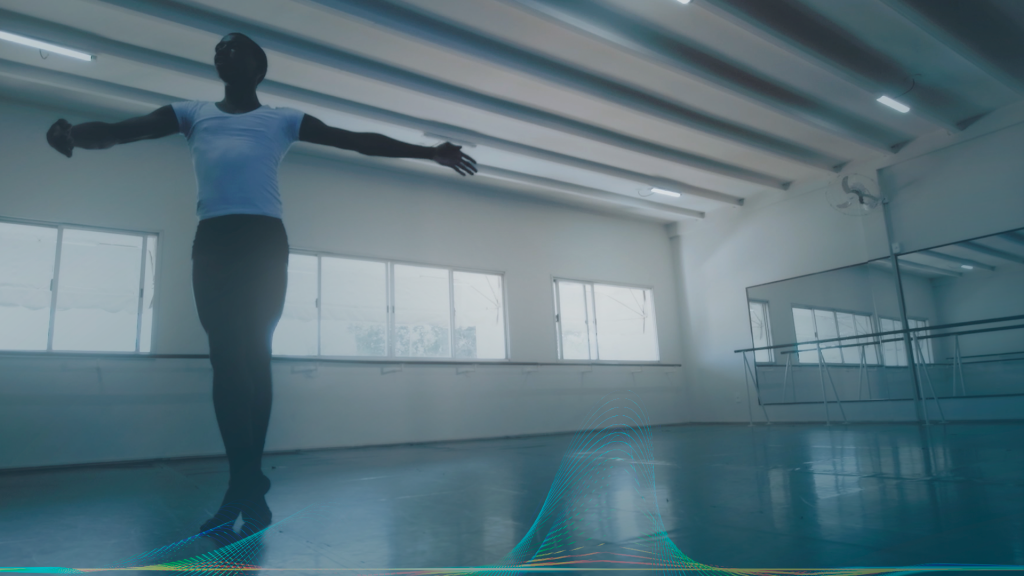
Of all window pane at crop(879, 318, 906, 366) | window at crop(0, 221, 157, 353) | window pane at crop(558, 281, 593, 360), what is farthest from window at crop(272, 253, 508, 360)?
window pane at crop(879, 318, 906, 366)

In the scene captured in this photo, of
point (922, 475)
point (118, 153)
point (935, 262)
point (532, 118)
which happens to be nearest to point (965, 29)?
point (935, 262)

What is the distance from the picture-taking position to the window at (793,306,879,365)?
759 centimetres

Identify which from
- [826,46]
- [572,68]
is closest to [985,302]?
[826,46]

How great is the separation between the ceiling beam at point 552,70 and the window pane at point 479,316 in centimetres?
308

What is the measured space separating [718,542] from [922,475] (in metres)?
1.35

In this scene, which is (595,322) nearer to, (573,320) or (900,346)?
(573,320)

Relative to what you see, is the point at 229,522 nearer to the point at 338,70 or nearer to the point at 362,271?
the point at 338,70

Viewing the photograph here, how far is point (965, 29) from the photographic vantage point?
5.13 m

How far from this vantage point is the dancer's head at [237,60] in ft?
4.60

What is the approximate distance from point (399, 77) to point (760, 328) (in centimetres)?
617

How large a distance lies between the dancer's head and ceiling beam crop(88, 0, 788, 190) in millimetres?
3594

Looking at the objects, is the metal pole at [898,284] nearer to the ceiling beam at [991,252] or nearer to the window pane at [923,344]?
the window pane at [923,344]

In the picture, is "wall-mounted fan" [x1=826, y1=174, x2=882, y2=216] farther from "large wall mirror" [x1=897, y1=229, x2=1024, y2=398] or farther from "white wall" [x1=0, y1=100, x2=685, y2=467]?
"white wall" [x1=0, y1=100, x2=685, y2=467]

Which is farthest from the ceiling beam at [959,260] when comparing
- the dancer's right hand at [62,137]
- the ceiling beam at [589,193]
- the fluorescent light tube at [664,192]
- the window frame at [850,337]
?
the dancer's right hand at [62,137]
